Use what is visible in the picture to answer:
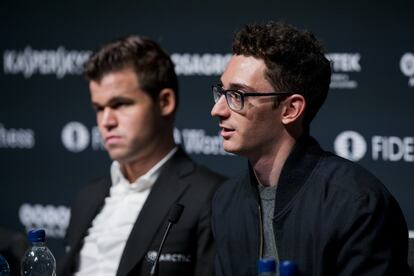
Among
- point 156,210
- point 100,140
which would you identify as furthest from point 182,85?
point 156,210

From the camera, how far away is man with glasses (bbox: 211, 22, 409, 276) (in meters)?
2.15

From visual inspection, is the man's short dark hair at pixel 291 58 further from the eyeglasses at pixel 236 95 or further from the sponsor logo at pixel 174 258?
the sponsor logo at pixel 174 258

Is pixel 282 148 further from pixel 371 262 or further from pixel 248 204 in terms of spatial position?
pixel 371 262

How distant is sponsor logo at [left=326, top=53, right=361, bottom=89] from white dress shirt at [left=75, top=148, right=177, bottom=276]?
73 cm

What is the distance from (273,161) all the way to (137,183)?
821 mm

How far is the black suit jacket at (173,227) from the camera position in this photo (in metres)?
2.81

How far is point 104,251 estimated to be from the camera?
2.96 meters

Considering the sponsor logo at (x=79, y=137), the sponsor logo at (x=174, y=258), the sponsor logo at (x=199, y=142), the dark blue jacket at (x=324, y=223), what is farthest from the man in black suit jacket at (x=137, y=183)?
the sponsor logo at (x=79, y=137)

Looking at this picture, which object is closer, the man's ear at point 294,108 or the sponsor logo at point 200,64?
the man's ear at point 294,108

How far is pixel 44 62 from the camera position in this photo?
409cm

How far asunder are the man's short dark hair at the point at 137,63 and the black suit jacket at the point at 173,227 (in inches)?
10.5

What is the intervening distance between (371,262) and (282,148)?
0.41 metres

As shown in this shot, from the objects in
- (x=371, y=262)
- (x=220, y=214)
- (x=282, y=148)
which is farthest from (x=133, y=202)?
(x=371, y=262)

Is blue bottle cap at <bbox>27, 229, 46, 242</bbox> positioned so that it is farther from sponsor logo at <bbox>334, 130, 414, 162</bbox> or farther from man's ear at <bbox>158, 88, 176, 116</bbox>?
sponsor logo at <bbox>334, 130, 414, 162</bbox>
